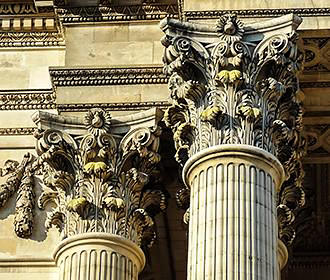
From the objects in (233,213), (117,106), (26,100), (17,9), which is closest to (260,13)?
(117,106)

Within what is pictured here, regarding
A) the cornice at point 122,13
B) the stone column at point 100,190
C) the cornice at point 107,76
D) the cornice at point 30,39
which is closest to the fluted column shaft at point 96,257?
the stone column at point 100,190

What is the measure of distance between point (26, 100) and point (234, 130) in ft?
21.7

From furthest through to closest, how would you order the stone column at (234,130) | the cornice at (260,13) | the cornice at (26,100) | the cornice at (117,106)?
the cornice at (26,100), the cornice at (117,106), the cornice at (260,13), the stone column at (234,130)

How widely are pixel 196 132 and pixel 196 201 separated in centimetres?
164

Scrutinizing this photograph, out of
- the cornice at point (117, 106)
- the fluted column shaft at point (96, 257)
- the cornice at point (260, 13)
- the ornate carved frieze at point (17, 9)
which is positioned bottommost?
Result: the fluted column shaft at point (96, 257)

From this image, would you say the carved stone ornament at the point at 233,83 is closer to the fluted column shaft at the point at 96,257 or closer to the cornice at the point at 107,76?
the cornice at the point at 107,76

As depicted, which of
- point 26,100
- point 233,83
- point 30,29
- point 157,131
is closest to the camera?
point 233,83

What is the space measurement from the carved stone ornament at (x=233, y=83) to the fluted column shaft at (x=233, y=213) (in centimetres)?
36

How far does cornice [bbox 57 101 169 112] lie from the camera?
3512cm

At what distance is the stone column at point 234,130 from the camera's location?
31.2 meters

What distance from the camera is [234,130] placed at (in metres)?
32.4

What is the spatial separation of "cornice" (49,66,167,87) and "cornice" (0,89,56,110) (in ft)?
4.44

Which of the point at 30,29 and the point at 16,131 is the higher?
the point at 30,29

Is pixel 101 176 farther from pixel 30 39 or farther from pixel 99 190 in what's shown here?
pixel 30 39
